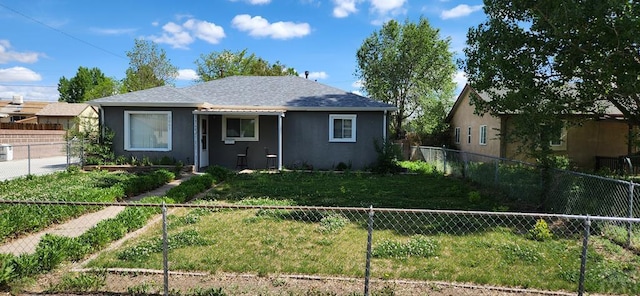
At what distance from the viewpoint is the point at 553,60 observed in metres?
8.45

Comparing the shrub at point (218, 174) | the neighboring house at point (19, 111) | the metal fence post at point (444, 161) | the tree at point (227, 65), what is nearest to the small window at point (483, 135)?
the metal fence post at point (444, 161)

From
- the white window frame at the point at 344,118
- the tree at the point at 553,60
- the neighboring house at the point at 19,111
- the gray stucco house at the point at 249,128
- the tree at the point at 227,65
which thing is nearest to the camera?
the tree at the point at 553,60

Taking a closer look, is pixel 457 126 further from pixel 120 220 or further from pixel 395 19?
pixel 120 220

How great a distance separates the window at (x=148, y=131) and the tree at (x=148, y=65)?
23.6 metres

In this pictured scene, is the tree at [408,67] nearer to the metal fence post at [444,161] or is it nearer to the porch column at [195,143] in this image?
the metal fence post at [444,161]

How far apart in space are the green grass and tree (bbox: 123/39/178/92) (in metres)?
32.5

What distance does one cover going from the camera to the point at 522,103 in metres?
8.35

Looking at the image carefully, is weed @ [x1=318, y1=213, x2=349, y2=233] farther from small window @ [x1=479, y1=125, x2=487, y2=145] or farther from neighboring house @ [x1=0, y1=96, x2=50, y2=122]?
neighboring house @ [x1=0, y1=96, x2=50, y2=122]

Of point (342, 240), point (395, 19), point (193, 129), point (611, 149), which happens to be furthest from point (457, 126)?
point (342, 240)

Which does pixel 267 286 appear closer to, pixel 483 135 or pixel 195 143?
pixel 195 143

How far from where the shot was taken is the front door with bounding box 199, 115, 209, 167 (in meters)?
15.3

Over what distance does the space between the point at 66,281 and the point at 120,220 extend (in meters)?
2.39

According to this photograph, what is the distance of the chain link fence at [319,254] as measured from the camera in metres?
4.07

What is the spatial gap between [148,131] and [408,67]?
76.8 ft
